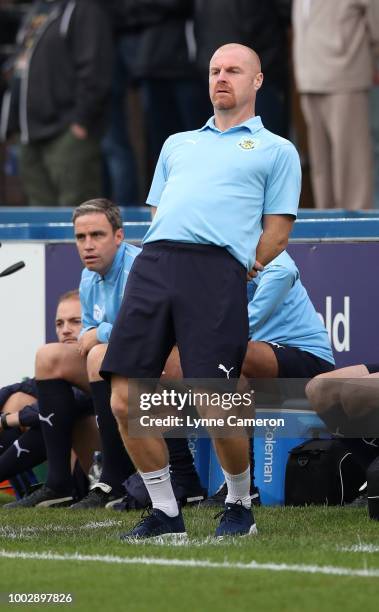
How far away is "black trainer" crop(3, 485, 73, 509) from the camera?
830 centimetres

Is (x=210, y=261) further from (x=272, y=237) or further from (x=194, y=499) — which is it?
(x=194, y=499)

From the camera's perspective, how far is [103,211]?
8.22 m

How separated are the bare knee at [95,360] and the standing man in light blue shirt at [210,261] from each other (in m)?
1.44

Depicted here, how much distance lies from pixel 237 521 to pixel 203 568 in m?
0.93

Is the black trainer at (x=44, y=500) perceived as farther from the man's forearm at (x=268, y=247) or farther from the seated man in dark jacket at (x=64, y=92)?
the seated man in dark jacket at (x=64, y=92)

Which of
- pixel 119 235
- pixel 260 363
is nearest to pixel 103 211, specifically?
pixel 119 235

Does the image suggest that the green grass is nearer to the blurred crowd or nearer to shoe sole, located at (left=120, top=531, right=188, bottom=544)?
shoe sole, located at (left=120, top=531, right=188, bottom=544)

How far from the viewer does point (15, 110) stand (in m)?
12.6

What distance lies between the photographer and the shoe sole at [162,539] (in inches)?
254

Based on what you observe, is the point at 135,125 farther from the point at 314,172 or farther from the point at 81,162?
the point at 314,172

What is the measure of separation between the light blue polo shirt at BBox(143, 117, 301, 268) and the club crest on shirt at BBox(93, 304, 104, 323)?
1710 mm

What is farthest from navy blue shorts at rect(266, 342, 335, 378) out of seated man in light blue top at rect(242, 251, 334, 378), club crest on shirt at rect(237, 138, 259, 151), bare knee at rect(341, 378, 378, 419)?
club crest on shirt at rect(237, 138, 259, 151)

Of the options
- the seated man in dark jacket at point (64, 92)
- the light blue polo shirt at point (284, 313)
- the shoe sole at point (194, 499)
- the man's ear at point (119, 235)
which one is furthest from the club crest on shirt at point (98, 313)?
the seated man in dark jacket at point (64, 92)

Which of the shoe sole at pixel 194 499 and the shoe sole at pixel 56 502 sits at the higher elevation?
the shoe sole at pixel 194 499
